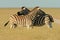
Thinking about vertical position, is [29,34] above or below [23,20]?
below

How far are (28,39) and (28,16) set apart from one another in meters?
3.63

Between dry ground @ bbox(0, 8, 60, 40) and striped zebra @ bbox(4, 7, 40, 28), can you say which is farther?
striped zebra @ bbox(4, 7, 40, 28)

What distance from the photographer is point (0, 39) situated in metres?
10.9

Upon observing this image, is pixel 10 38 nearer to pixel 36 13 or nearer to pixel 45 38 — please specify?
pixel 45 38

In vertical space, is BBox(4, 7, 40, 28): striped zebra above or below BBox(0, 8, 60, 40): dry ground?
above

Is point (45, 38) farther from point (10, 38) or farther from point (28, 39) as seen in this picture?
point (10, 38)

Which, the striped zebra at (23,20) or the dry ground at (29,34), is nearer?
the dry ground at (29,34)

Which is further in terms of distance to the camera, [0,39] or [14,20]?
[14,20]

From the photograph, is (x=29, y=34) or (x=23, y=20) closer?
(x=29, y=34)

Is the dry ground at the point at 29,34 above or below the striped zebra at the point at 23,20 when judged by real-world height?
below

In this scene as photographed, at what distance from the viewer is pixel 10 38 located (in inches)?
441

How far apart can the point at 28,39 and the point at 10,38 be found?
794 millimetres

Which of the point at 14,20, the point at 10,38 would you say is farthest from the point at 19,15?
the point at 10,38

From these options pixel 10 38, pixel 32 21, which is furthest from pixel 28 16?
pixel 10 38
